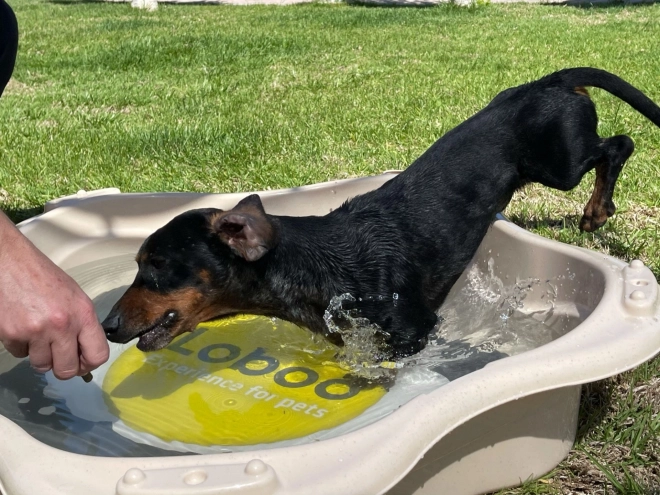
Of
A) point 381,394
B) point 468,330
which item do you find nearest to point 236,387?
point 381,394

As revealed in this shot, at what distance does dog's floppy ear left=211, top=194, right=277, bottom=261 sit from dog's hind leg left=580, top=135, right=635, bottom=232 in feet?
6.16

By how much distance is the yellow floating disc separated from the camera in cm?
292

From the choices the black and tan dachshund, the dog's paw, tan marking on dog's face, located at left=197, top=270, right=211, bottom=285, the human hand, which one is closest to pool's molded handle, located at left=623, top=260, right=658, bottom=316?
the black and tan dachshund

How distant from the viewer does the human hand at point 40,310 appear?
73.4 inches

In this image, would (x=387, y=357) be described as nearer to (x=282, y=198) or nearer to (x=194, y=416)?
(x=194, y=416)

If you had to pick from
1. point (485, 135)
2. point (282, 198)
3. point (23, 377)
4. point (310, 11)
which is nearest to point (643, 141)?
point (485, 135)

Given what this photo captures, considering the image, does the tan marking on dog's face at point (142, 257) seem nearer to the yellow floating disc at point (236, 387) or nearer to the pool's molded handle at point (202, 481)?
the yellow floating disc at point (236, 387)

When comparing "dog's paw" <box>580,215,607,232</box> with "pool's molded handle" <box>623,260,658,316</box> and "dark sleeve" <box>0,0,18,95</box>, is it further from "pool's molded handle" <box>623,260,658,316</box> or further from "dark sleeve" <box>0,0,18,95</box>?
"dark sleeve" <box>0,0,18,95</box>

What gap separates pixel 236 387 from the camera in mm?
3250

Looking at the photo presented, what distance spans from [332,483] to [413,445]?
26 cm

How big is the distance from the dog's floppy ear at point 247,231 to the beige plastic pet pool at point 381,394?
613 mm

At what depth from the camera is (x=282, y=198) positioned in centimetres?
428

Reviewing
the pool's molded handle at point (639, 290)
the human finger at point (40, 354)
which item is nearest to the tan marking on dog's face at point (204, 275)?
the human finger at point (40, 354)

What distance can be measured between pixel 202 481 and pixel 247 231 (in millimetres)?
1308
